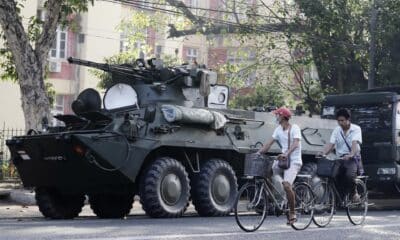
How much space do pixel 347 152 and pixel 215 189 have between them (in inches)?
129

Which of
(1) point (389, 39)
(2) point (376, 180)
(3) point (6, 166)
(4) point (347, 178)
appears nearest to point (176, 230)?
(4) point (347, 178)

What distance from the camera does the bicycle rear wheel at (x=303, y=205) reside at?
11.8 meters

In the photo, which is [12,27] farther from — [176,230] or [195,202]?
[176,230]

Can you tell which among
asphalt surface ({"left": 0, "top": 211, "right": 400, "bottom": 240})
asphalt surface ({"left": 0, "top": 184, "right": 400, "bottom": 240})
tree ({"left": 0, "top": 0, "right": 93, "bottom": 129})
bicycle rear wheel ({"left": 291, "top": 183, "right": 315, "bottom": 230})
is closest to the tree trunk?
tree ({"left": 0, "top": 0, "right": 93, "bottom": 129})

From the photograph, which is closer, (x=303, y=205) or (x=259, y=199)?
(x=259, y=199)

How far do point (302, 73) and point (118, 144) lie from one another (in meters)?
18.1

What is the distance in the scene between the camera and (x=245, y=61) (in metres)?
35.0

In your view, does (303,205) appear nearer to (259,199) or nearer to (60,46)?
(259,199)

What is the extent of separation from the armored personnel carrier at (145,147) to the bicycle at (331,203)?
3.03 metres

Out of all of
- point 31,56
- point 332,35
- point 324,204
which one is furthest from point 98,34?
point 324,204

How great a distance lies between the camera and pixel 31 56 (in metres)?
19.0

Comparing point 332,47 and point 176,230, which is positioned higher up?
point 332,47

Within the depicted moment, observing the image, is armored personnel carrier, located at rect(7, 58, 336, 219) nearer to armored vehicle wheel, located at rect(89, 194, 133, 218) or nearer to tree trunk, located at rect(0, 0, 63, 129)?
armored vehicle wheel, located at rect(89, 194, 133, 218)

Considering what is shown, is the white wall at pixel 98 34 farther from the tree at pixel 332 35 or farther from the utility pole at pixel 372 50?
the utility pole at pixel 372 50
